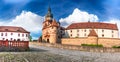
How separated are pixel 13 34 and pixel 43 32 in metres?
12.5

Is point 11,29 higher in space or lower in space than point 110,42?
higher

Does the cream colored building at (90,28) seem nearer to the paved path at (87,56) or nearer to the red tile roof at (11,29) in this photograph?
the red tile roof at (11,29)

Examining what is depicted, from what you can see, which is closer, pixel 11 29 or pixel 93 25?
pixel 11 29

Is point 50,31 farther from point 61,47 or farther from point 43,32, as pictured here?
point 61,47

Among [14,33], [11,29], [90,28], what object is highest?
[90,28]

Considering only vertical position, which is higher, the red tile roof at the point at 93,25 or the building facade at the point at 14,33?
the red tile roof at the point at 93,25

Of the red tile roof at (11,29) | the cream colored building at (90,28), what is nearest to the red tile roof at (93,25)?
the cream colored building at (90,28)

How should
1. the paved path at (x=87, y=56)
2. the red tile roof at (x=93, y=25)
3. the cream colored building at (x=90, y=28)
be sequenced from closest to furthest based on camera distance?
the paved path at (x=87, y=56) < the cream colored building at (x=90, y=28) < the red tile roof at (x=93, y=25)

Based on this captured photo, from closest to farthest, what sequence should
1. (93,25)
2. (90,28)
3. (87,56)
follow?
(87,56), (90,28), (93,25)

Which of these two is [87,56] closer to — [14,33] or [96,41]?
[96,41]

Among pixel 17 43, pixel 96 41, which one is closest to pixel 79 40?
pixel 96 41

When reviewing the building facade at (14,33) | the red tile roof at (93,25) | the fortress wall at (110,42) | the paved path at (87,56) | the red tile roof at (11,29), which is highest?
the red tile roof at (93,25)

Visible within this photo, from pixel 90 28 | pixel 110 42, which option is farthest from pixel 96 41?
pixel 90 28

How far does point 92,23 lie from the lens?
96.9 metres
